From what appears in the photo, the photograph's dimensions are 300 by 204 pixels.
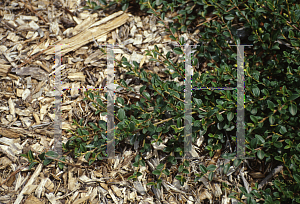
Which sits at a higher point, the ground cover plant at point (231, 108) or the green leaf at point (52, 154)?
the ground cover plant at point (231, 108)

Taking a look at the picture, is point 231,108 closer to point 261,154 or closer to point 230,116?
point 230,116

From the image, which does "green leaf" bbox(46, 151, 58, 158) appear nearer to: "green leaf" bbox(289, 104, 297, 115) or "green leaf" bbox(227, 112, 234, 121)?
"green leaf" bbox(227, 112, 234, 121)

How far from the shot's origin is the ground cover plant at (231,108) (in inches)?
81.7

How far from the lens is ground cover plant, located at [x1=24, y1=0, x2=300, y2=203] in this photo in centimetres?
208

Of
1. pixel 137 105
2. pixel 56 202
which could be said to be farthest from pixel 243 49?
pixel 56 202

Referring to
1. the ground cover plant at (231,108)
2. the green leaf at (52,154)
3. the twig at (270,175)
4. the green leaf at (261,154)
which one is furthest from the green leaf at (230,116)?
the green leaf at (52,154)

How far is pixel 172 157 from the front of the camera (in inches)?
87.7

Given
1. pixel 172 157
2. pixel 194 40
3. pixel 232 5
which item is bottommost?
pixel 172 157

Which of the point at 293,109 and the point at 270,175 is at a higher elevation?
the point at 293,109

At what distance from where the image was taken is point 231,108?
2164 millimetres

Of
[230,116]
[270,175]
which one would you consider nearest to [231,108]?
[230,116]

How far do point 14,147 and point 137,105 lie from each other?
120 centimetres

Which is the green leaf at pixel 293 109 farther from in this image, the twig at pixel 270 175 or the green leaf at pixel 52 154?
the green leaf at pixel 52 154

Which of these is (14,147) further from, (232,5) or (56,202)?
(232,5)
